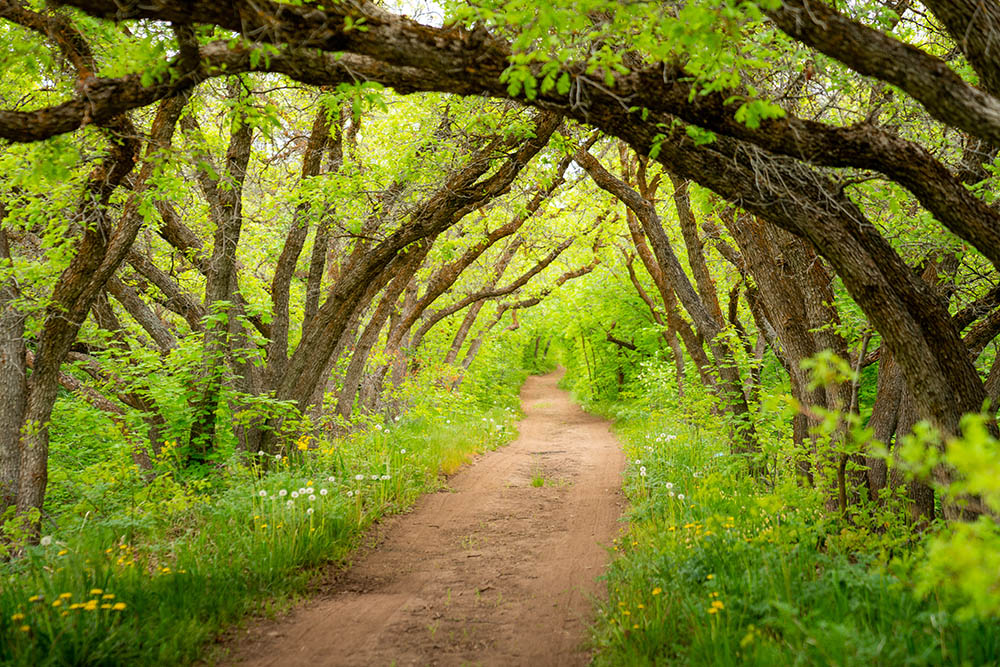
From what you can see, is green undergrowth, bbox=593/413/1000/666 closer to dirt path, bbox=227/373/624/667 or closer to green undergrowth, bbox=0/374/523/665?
dirt path, bbox=227/373/624/667

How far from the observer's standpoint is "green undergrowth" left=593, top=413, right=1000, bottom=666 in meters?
2.76

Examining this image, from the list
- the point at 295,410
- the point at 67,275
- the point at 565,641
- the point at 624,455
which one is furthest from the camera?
the point at 624,455

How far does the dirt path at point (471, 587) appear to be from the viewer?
3.97 meters

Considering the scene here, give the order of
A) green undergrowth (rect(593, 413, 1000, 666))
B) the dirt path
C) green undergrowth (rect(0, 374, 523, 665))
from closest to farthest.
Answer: green undergrowth (rect(593, 413, 1000, 666)) → green undergrowth (rect(0, 374, 523, 665)) → the dirt path

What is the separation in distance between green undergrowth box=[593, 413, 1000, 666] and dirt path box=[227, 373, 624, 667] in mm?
434

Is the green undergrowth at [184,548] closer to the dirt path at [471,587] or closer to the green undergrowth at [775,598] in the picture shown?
the dirt path at [471,587]

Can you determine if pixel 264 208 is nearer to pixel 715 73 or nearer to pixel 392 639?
pixel 392 639

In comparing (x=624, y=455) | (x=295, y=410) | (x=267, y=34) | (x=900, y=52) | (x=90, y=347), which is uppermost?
(x=267, y=34)

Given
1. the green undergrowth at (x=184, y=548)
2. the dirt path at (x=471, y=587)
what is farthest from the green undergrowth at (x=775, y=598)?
the green undergrowth at (x=184, y=548)

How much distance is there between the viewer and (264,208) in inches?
371

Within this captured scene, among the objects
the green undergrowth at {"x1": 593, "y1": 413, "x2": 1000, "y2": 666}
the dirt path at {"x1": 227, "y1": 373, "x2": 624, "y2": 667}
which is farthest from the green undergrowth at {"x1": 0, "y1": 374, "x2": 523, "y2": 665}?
the green undergrowth at {"x1": 593, "y1": 413, "x2": 1000, "y2": 666}

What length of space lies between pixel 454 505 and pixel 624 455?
189 inches

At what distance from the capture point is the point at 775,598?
353cm

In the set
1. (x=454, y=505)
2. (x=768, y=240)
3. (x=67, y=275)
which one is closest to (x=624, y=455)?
(x=454, y=505)
